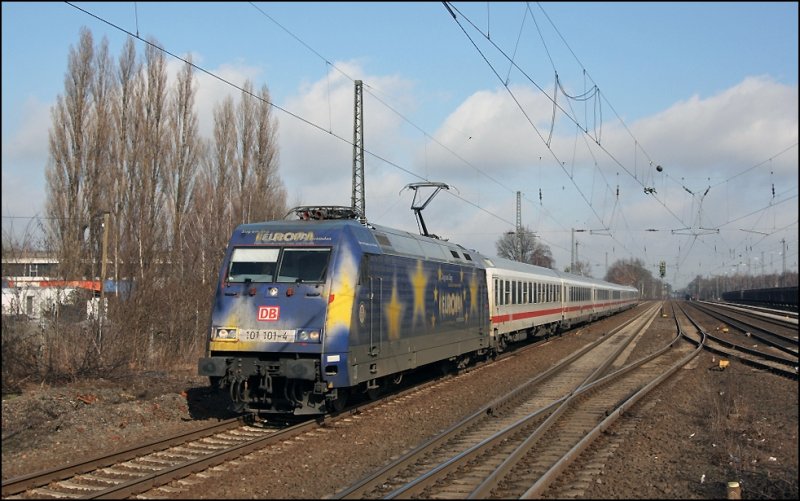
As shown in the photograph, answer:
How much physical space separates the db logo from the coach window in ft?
1.85

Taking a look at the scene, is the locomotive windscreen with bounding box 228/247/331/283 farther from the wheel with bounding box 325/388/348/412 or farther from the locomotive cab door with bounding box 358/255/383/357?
the wheel with bounding box 325/388/348/412

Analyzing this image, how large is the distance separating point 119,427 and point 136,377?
464 centimetres

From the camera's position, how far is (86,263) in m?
24.0

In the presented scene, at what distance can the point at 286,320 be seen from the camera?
11492 mm

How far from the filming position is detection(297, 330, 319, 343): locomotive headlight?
37.2ft

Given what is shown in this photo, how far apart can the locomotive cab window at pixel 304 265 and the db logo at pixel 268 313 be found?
1.80 feet

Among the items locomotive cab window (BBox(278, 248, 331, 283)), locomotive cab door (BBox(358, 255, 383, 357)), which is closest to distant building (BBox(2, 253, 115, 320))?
locomotive cab window (BBox(278, 248, 331, 283))

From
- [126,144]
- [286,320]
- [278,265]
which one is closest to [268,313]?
[286,320]

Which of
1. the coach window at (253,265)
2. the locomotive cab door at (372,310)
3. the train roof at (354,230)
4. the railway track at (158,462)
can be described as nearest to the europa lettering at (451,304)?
the train roof at (354,230)

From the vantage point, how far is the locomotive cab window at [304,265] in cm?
1182

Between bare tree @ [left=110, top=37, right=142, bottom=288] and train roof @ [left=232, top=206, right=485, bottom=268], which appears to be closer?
train roof @ [left=232, top=206, right=485, bottom=268]

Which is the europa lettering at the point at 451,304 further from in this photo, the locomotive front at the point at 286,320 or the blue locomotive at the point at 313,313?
the locomotive front at the point at 286,320

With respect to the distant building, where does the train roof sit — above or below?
above

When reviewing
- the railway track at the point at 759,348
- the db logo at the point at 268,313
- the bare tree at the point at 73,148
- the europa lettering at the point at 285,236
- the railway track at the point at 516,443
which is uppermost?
the bare tree at the point at 73,148
